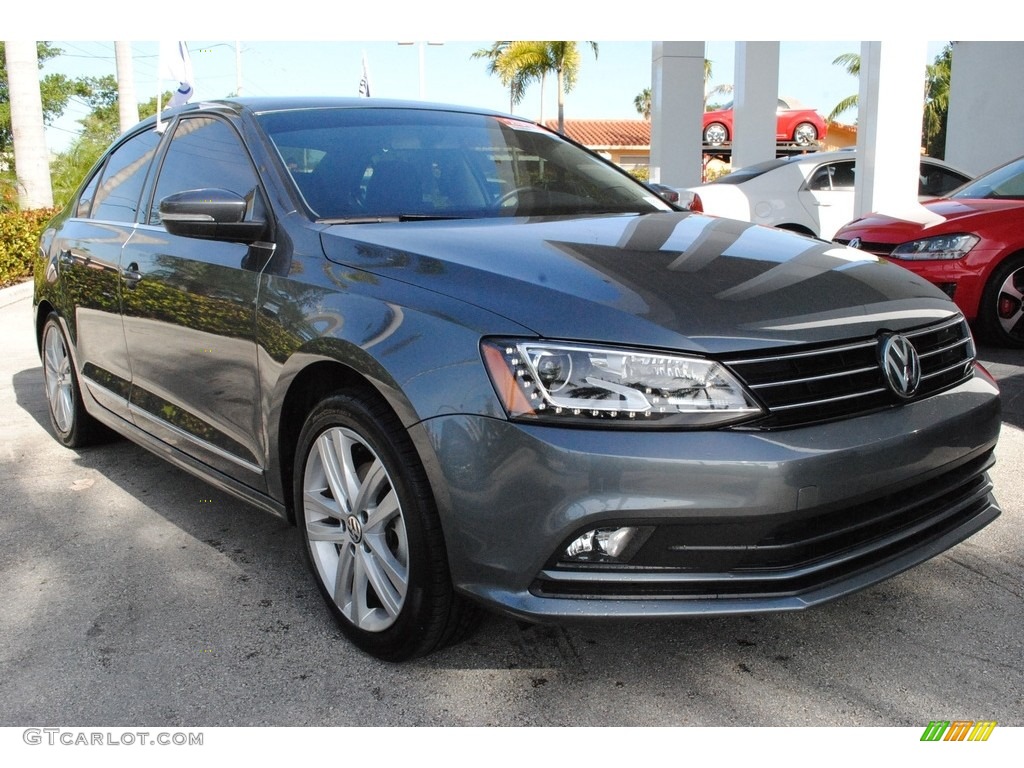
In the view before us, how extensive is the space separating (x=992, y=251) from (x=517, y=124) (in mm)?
4004

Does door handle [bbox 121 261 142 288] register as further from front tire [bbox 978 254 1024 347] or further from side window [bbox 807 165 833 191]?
side window [bbox 807 165 833 191]

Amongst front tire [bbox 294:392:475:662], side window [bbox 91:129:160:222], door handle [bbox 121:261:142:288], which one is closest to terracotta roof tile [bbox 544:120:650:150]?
side window [bbox 91:129:160:222]

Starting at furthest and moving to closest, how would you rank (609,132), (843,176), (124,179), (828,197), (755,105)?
1. (609,132)
2. (755,105)
3. (843,176)
4. (828,197)
5. (124,179)

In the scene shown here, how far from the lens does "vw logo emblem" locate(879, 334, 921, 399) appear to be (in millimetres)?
2533

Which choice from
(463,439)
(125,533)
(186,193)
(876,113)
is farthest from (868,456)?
(876,113)

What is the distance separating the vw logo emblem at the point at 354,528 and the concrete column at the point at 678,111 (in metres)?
14.6

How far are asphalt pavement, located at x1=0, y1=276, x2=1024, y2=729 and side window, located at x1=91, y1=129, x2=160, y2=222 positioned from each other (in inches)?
58.2

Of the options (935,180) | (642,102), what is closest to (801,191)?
(935,180)

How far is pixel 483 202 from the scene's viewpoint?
3.38m

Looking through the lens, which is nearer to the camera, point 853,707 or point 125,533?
point 853,707

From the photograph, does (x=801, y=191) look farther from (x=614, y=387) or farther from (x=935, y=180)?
(x=614, y=387)

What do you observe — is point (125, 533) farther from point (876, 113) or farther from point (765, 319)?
point (876, 113)

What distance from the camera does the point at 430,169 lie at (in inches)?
137

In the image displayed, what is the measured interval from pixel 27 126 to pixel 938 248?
14.2 m
